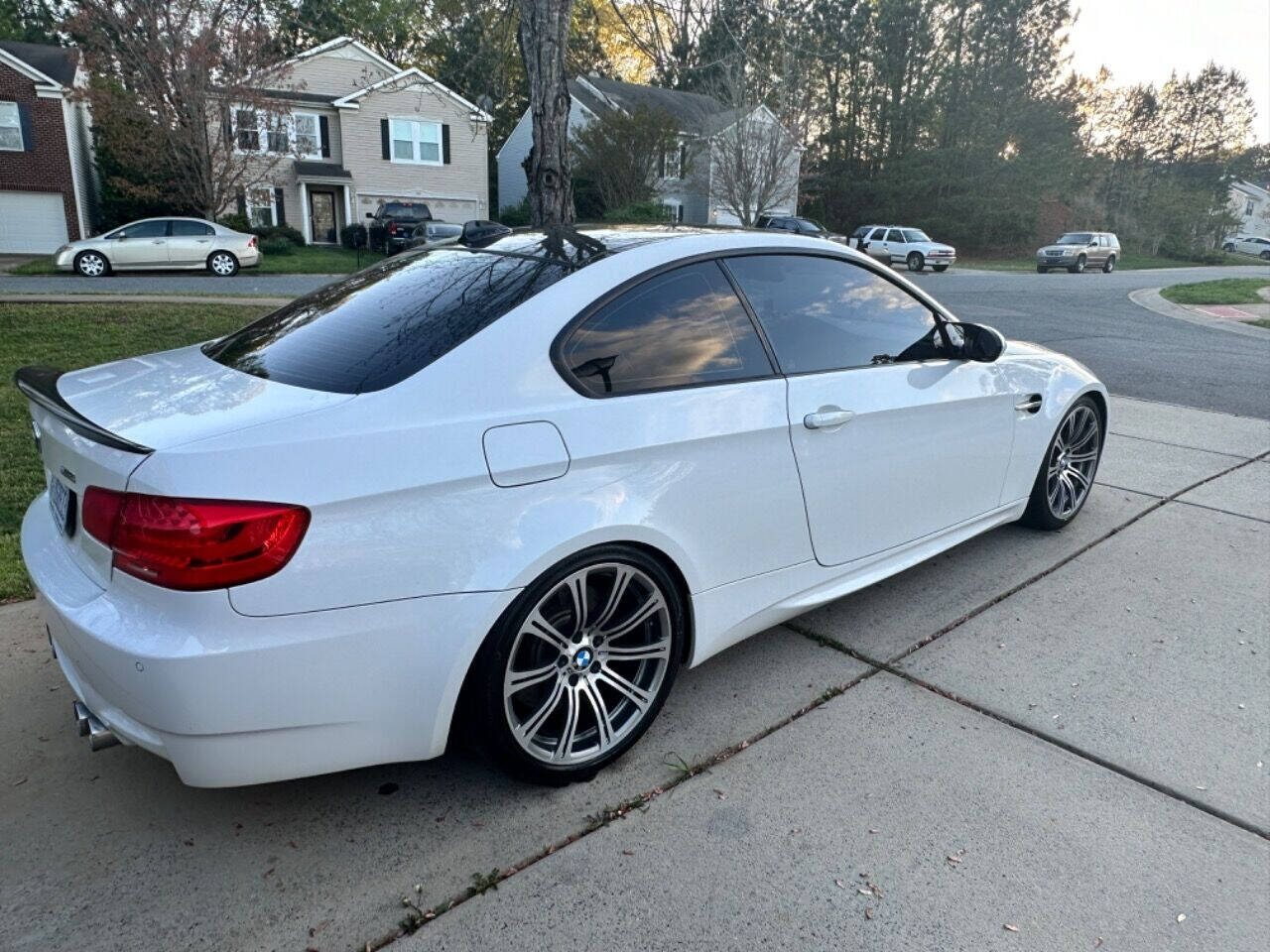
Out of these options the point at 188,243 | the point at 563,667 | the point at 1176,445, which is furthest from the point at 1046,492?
the point at 188,243

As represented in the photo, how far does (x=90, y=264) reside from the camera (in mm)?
19703

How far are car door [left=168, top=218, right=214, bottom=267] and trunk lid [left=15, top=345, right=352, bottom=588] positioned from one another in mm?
20188

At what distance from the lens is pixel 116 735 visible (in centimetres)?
224

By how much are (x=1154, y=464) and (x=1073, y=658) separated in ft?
10.9

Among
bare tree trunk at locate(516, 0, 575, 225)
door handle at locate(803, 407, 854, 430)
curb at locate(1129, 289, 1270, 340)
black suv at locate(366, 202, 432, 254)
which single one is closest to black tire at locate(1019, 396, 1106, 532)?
door handle at locate(803, 407, 854, 430)

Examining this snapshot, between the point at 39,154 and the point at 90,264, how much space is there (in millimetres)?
11816

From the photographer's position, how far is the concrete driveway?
2158 mm

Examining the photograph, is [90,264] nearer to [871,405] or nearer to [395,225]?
[395,225]

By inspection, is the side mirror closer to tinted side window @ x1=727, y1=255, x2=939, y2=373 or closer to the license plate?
tinted side window @ x1=727, y1=255, x2=939, y2=373

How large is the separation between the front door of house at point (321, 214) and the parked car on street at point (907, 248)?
19908 mm

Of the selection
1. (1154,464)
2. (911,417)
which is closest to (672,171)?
(1154,464)

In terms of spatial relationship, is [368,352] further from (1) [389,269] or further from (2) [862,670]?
(2) [862,670]

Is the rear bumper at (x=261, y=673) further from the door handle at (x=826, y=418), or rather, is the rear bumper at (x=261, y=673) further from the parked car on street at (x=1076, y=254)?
the parked car on street at (x=1076, y=254)

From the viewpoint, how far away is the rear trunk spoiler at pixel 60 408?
2123 millimetres
